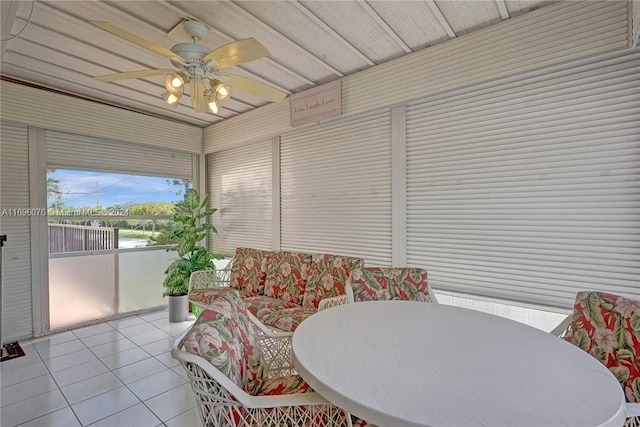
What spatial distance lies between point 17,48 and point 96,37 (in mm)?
851

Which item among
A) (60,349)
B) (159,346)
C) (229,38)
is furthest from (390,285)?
(60,349)

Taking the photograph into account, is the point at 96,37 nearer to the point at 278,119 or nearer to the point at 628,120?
the point at 278,119

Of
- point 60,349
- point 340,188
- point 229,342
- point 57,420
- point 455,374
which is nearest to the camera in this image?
point 455,374

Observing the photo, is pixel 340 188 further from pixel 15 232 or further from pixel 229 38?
pixel 15 232

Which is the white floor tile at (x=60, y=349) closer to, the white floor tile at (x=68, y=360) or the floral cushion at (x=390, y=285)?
the white floor tile at (x=68, y=360)

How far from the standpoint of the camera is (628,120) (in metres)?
2.02

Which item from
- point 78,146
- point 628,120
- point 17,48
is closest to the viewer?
point 628,120

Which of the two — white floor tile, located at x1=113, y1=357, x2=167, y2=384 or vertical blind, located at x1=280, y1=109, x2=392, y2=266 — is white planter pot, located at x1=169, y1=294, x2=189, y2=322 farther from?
vertical blind, located at x1=280, y1=109, x2=392, y2=266

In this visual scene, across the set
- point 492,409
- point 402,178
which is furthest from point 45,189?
point 492,409

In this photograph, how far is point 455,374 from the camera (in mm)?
1042

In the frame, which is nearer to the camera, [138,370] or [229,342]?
[229,342]

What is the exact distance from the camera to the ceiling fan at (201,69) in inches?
78.1

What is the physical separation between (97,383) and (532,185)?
13.2ft

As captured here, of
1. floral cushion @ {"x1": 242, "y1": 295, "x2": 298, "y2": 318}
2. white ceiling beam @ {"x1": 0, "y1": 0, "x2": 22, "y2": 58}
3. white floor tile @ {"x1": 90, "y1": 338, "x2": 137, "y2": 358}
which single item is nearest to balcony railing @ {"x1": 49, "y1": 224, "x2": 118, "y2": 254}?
white floor tile @ {"x1": 90, "y1": 338, "x2": 137, "y2": 358}
